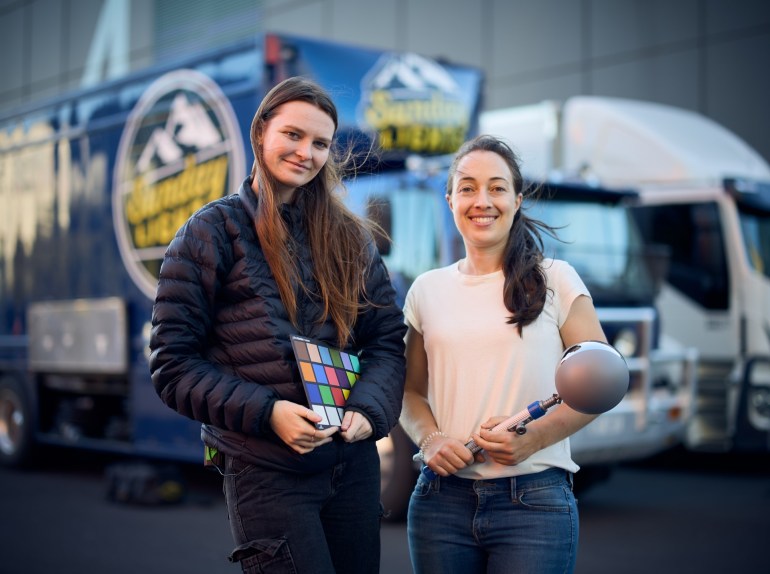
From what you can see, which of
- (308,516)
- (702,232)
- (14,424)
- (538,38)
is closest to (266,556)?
(308,516)

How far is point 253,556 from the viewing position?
2.62 meters

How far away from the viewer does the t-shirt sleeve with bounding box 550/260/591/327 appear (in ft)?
9.20

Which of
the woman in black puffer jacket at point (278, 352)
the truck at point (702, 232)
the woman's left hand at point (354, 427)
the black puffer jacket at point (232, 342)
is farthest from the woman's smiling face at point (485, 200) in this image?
the truck at point (702, 232)

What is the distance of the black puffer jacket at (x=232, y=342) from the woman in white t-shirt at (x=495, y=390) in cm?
21

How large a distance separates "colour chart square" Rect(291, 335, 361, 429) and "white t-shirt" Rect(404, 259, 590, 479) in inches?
10.6

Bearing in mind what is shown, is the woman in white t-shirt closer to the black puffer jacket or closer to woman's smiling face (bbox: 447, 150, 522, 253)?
woman's smiling face (bbox: 447, 150, 522, 253)

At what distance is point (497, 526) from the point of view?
106 inches

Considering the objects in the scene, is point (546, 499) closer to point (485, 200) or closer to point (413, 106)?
point (485, 200)

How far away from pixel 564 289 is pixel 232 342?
2.97 ft

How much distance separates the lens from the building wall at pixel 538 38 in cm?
1448

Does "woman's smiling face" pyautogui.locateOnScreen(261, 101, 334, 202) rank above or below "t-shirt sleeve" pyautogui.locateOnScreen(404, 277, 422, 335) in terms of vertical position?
above

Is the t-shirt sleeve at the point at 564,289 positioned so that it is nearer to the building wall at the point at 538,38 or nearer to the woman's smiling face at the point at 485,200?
the woman's smiling face at the point at 485,200

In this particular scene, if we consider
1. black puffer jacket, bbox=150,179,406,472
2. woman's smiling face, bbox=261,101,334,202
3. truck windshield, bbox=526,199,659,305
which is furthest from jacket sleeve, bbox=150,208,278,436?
truck windshield, bbox=526,199,659,305

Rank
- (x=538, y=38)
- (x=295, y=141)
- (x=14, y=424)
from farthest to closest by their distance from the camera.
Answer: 1. (x=538, y=38)
2. (x=14, y=424)
3. (x=295, y=141)
